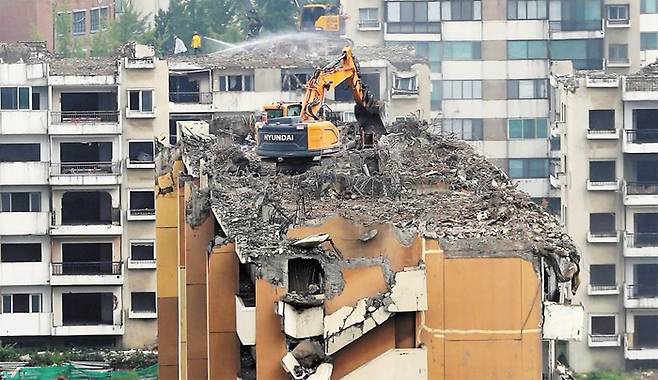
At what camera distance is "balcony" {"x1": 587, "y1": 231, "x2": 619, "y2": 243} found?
62528 mm

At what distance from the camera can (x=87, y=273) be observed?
2382 inches

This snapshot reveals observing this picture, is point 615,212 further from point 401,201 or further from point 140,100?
point 401,201

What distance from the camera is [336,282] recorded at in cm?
1755

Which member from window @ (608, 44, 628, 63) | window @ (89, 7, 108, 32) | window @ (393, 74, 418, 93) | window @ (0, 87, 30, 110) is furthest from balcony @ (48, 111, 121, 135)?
window @ (89, 7, 108, 32)

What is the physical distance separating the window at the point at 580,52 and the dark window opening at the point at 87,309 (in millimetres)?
26280

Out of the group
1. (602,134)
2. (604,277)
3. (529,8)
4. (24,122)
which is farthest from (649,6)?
(24,122)

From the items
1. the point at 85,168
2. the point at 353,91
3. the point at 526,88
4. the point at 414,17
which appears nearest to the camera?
the point at 353,91

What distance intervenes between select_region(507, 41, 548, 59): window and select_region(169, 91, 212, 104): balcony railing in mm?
19428

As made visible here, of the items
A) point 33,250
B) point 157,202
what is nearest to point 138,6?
point 33,250

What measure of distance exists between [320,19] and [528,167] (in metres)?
10.3

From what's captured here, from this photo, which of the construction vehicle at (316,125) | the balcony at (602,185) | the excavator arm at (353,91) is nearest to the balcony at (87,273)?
the balcony at (602,185)

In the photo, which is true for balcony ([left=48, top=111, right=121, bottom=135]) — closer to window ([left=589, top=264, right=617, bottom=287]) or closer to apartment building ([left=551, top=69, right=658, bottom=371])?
apartment building ([left=551, top=69, right=658, bottom=371])

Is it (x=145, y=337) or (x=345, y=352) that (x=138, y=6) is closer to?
(x=145, y=337)

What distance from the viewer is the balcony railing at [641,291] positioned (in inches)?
2453
